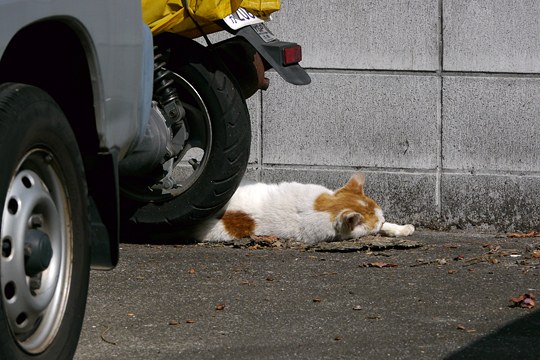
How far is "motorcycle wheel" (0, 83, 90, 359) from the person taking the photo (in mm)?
3342

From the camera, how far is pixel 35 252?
347 centimetres

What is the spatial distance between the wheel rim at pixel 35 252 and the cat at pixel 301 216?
3.19 metres

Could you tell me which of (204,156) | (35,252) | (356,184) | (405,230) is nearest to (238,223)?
(204,156)

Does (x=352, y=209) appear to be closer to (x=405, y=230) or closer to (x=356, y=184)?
(x=356, y=184)

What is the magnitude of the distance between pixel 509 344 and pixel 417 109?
2963mm

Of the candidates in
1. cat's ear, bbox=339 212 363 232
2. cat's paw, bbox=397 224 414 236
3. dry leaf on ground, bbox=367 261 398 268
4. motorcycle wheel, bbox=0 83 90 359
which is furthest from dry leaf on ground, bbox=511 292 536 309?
motorcycle wheel, bbox=0 83 90 359

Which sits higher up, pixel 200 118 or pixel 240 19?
pixel 240 19

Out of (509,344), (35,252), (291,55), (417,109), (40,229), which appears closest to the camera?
(35,252)

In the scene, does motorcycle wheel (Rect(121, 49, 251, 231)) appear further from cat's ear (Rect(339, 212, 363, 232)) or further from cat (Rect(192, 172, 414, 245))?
cat's ear (Rect(339, 212, 363, 232))

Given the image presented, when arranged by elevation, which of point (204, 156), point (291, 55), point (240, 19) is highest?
point (240, 19)

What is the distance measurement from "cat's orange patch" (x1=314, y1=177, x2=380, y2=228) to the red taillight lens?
1.01m

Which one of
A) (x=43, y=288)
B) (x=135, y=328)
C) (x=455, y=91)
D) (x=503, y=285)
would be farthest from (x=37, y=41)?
(x=455, y=91)

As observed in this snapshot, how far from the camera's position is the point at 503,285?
18.6 feet

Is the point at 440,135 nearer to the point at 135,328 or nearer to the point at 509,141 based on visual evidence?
the point at 509,141
